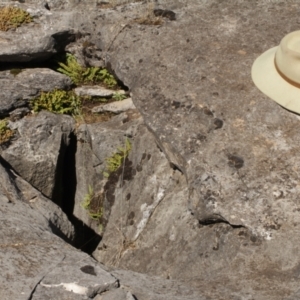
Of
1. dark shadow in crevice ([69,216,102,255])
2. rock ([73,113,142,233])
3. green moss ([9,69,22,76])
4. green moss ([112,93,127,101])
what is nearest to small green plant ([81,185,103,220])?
rock ([73,113,142,233])

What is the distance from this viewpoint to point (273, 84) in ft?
22.4

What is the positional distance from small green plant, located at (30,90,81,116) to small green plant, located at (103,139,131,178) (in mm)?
689

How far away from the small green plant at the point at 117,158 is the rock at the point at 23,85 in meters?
1.01

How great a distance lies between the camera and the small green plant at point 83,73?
845cm

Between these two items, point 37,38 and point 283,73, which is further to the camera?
point 37,38

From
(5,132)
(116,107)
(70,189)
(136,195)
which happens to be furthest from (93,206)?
(5,132)

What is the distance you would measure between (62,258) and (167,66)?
2.87 meters

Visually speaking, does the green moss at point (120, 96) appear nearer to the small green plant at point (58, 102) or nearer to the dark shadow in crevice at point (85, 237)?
the small green plant at point (58, 102)

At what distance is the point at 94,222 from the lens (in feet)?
27.0

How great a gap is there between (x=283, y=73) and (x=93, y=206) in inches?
110

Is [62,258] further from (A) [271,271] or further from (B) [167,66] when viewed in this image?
(B) [167,66]

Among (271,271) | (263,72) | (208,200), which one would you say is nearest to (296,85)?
(263,72)

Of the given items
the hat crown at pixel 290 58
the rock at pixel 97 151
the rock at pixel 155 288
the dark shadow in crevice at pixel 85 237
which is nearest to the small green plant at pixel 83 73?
the rock at pixel 97 151

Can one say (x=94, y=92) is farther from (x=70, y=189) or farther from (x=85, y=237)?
(x=85, y=237)
